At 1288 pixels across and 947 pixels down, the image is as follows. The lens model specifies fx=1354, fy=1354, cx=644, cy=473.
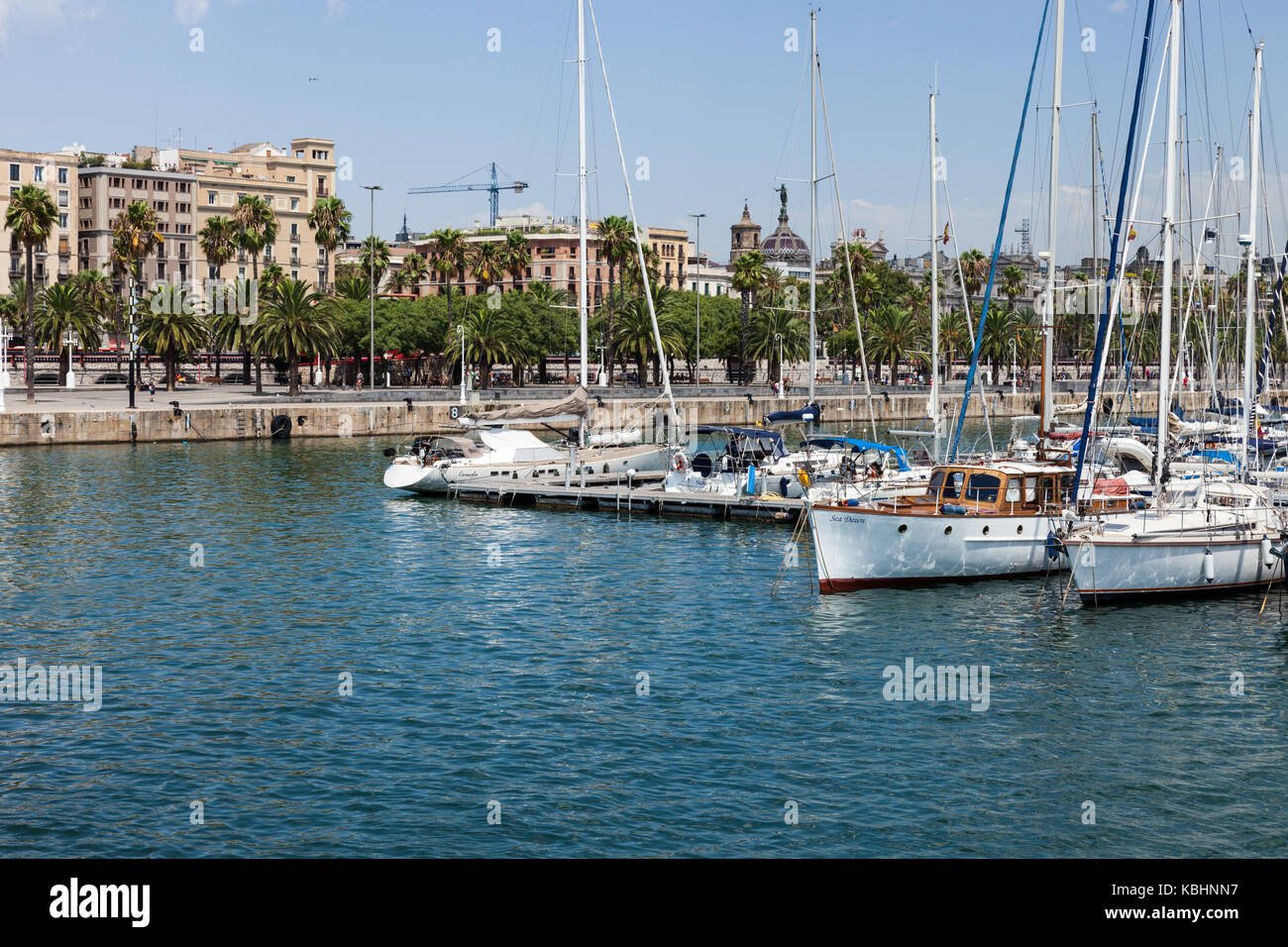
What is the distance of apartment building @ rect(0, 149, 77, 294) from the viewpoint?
501 ft

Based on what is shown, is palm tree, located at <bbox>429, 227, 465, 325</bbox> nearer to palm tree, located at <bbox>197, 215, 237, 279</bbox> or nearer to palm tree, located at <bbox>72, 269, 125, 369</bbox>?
palm tree, located at <bbox>197, 215, 237, 279</bbox>

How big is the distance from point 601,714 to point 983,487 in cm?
1503

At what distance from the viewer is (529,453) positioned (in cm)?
5638

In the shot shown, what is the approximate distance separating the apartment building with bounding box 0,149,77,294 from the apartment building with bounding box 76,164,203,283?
1786mm

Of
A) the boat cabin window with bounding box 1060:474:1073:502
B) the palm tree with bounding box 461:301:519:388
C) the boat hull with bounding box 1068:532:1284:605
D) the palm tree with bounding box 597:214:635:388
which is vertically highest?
the palm tree with bounding box 597:214:635:388

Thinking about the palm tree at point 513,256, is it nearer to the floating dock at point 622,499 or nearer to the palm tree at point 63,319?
the palm tree at point 63,319

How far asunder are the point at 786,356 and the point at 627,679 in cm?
9953

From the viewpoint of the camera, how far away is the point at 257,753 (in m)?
21.5

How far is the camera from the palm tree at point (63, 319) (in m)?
102

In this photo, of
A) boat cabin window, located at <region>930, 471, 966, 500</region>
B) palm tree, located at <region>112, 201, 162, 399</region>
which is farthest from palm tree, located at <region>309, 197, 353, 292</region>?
boat cabin window, located at <region>930, 471, 966, 500</region>

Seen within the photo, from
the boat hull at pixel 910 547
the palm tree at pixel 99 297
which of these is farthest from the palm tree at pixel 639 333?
the boat hull at pixel 910 547

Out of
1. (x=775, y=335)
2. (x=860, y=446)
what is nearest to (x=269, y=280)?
(x=775, y=335)
